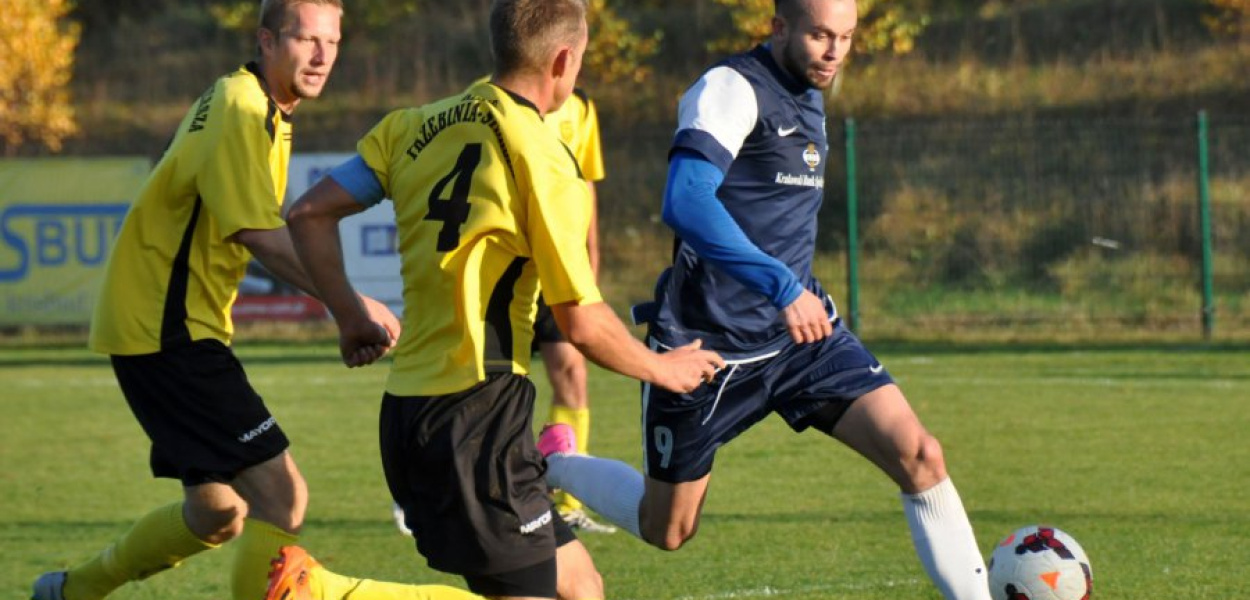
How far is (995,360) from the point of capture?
15242mm

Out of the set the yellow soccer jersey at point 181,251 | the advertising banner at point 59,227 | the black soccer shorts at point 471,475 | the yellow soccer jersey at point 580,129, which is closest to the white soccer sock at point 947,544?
the black soccer shorts at point 471,475

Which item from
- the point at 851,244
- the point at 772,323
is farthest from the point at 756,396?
the point at 851,244

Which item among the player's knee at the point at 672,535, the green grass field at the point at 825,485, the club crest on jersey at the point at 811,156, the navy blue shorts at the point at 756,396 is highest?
the club crest on jersey at the point at 811,156

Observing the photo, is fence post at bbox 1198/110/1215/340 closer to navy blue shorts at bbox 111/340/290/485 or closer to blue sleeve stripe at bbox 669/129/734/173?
blue sleeve stripe at bbox 669/129/734/173

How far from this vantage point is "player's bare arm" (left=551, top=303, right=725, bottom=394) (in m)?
4.06

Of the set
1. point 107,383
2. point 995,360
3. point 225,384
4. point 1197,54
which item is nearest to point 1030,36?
point 1197,54

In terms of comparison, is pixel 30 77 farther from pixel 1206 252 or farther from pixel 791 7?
pixel 791 7

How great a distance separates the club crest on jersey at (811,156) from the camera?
17.6 feet

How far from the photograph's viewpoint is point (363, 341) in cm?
455

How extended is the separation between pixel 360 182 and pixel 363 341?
47 cm

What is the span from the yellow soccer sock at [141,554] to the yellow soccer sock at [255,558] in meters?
0.50

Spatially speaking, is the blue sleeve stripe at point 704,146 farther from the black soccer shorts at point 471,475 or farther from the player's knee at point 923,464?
the black soccer shorts at point 471,475

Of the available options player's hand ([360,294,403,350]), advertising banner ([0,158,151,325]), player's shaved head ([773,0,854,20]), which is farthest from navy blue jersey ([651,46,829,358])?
advertising banner ([0,158,151,325])

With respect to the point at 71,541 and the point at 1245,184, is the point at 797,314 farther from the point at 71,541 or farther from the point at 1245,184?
the point at 1245,184
